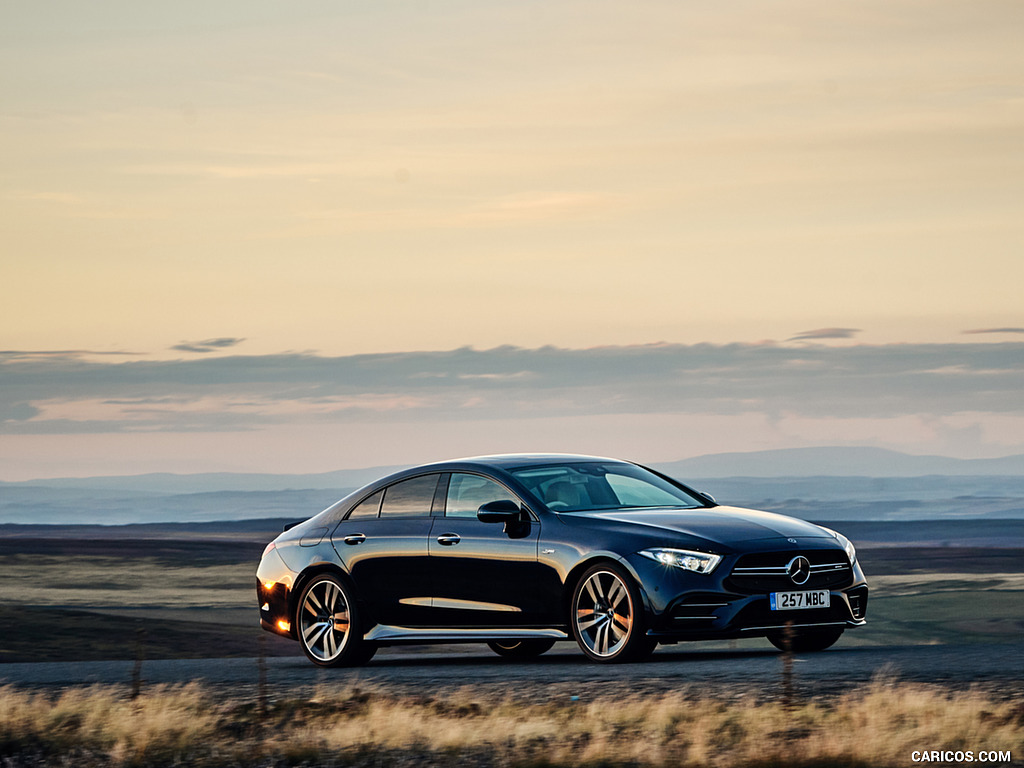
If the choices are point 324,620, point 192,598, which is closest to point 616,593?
point 324,620

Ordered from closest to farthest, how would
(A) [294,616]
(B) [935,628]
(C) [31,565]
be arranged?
(A) [294,616] → (B) [935,628] → (C) [31,565]

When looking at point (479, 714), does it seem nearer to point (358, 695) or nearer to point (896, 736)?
point (358, 695)

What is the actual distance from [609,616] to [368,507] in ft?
9.23

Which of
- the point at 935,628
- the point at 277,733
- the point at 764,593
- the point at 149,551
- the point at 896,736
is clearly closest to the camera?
the point at 896,736

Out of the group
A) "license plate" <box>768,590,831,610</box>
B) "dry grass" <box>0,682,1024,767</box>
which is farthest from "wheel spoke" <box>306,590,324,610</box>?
"license plate" <box>768,590,831,610</box>

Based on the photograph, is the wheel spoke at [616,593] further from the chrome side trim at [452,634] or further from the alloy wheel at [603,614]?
the chrome side trim at [452,634]

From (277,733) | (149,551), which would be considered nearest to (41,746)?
(277,733)

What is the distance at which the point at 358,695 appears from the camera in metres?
11.5

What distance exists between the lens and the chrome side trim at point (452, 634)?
12852 millimetres

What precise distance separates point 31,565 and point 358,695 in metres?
90.1

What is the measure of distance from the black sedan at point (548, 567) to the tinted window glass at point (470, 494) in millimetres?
12

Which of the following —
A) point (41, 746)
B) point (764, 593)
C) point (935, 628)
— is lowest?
point (935, 628)

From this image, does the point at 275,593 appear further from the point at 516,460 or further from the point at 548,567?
the point at 548,567

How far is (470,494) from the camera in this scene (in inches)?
535
